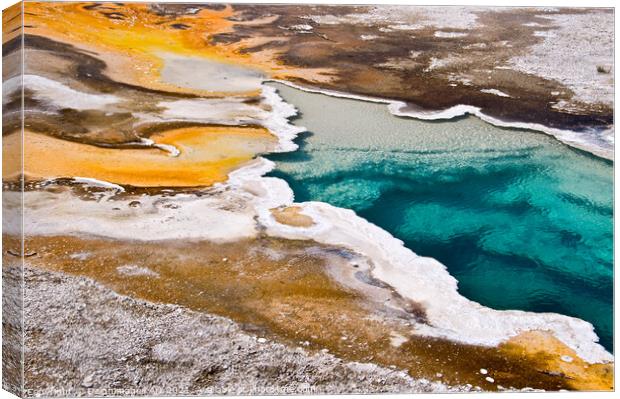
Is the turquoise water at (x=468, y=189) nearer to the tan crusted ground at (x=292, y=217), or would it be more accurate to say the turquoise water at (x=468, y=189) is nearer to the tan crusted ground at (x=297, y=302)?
the tan crusted ground at (x=292, y=217)

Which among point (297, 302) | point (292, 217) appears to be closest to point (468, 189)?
point (292, 217)

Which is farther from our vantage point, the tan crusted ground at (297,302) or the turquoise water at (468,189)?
the turquoise water at (468,189)

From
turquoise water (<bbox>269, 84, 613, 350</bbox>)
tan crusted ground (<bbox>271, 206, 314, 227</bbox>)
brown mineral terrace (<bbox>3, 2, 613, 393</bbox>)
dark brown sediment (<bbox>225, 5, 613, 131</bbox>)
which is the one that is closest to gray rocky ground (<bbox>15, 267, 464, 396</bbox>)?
brown mineral terrace (<bbox>3, 2, 613, 393</bbox>)

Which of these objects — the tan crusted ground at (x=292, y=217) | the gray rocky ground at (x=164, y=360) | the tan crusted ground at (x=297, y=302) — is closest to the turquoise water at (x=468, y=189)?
the tan crusted ground at (x=292, y=217)

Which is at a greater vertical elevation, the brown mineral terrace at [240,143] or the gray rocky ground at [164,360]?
the brown mineral terrace at [240,143]

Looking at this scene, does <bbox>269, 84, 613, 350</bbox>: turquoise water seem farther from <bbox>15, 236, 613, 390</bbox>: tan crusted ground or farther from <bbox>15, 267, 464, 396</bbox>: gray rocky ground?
<bbox>15, 267, 464, 396</bbox>: gray rocky ground

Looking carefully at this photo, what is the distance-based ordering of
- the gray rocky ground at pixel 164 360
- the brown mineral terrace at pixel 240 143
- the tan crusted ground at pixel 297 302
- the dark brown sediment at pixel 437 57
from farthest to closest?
the dark brown sediment at pixel 437 57 < the brown mineral terrace at pixel 240 143 < the tan crusted ground at pixel 297 302 < the gray rocky ground at pixel 164 360

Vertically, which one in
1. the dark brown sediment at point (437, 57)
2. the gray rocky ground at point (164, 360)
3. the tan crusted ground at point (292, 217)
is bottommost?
the gray rocky ground at point (164, 360)

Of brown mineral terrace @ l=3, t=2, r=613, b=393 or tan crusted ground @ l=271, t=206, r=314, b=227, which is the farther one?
tan crusted ground @ l=271, t=206, r=314, b=227
